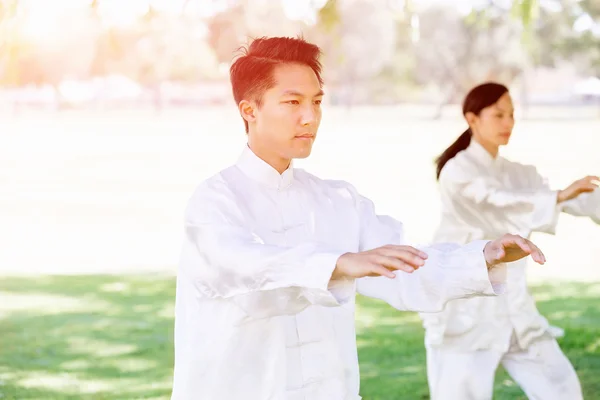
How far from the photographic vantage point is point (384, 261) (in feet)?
6.59

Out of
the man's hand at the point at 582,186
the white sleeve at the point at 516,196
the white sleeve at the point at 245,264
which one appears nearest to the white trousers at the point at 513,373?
the white sleeve at the point at 516,196

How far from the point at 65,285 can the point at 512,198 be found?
23.6ft

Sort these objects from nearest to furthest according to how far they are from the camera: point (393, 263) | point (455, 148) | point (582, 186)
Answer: point (393, 263), point (582, 186), point (455, 148)

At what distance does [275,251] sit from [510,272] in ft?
8.16

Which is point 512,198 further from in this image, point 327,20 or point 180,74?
point 180,74

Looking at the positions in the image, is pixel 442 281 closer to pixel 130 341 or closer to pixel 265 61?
pixel 265 61

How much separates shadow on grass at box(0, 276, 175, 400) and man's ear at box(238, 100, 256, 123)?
3635 millimetres

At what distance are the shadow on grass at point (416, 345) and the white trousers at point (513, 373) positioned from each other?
1355 millimetres

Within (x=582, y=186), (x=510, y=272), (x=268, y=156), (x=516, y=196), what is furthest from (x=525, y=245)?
(x=510, y=272)

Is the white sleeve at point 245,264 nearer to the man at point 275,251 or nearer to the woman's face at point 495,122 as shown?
the man at point 275,251

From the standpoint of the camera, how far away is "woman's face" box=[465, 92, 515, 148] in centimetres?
463

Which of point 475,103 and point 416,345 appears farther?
point 416,345

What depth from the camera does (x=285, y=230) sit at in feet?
8.48

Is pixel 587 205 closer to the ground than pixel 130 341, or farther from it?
farther from it
